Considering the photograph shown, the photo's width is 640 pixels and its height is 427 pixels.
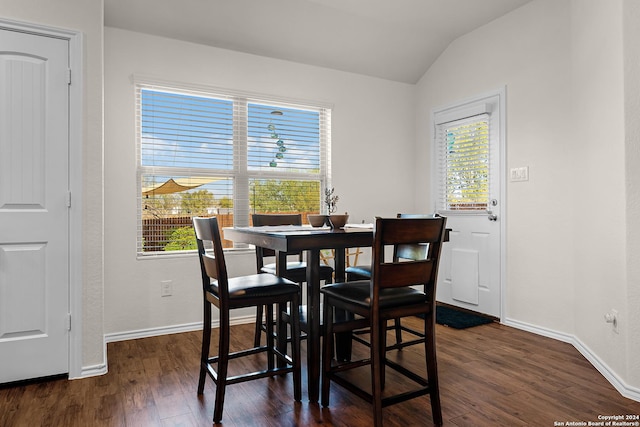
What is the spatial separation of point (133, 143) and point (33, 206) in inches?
41.2

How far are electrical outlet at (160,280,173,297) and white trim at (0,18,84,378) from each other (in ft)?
3.00

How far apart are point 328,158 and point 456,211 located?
142 centimetres

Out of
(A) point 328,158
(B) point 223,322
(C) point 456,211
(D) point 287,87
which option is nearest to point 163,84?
(D) point 287,87

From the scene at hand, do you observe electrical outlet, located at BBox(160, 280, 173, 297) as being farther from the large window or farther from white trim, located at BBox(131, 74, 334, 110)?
white trim, located at BBox(131, 74, 334, 110)

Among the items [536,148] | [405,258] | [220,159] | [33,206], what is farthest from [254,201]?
[536,148]

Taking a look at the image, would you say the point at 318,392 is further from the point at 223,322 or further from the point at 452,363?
the point at 452,363

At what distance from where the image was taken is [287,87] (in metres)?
4.04

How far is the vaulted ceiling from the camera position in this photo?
10.9ft

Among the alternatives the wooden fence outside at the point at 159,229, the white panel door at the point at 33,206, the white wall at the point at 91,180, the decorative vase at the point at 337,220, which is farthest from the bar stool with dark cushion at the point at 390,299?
the wooden fence outside at the point at 159,229

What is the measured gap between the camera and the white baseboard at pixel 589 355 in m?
2.25

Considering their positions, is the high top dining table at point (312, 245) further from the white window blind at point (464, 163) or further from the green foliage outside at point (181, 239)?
the white window blind at point (464, 163)

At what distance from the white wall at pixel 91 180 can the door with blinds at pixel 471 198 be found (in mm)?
3210

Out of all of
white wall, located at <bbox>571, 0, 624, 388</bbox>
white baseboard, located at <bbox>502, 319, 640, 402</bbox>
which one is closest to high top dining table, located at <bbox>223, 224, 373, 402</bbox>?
white wall, located at <bbox>571, 0, 624, 388</bbox>

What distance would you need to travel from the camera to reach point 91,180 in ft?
8.57
